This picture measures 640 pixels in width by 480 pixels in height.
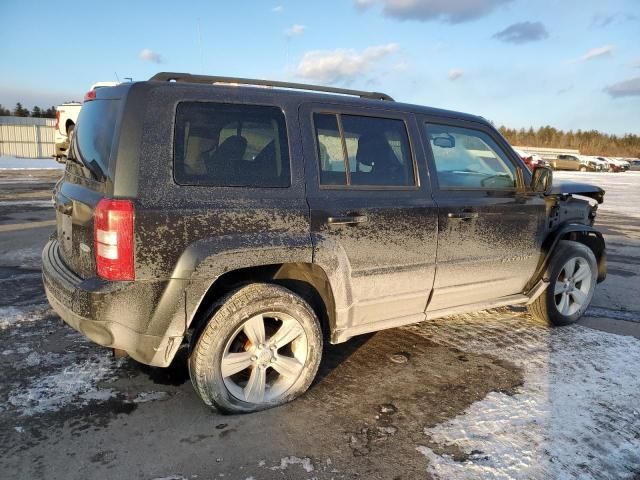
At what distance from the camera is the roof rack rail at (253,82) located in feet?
9.54

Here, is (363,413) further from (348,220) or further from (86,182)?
(86,182)

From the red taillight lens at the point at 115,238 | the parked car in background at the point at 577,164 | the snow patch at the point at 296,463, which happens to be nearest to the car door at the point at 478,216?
the snow patch at the point at 296,463

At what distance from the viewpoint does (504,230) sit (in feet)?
13.2

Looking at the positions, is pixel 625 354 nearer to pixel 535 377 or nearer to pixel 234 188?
pixel 535 377

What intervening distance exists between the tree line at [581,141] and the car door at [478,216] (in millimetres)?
69182

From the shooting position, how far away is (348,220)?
315 cm

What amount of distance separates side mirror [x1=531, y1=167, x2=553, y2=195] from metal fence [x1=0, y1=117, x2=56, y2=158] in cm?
3253

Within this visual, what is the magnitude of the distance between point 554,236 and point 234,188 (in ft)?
9.97

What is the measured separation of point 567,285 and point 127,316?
3908 millimetres

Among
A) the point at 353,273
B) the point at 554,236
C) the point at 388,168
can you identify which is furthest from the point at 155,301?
the point at 554,236

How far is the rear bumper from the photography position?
2.61 metres

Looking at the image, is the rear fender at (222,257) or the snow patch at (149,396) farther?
the snow patch at (149,396)

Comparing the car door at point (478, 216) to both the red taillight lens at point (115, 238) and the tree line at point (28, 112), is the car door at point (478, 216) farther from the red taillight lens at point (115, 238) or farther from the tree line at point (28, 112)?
the tree line at point (28, 112)

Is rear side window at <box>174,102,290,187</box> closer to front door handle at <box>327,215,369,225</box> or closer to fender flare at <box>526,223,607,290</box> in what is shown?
front door handle at <box>327,215,369,225</box>
